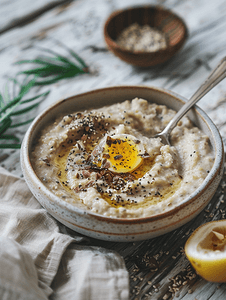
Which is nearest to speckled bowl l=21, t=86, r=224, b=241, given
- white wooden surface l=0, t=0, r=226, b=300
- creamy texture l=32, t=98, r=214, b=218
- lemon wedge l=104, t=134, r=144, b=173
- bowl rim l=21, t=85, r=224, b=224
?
bowl rim l=21, t=85, r=224, b=224

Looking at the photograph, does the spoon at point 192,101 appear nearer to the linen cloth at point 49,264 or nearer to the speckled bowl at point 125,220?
the speckled bowl at point 125,220

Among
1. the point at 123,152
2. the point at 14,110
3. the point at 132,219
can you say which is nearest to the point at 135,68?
the point at 14,110

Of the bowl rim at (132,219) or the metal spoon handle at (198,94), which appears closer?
the bowl rim at (132,219)

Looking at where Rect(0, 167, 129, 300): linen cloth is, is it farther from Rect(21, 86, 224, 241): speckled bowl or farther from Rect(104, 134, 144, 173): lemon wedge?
Rect(104, 134, 144, 173): lemon wedge

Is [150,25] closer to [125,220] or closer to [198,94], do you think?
[198,94]

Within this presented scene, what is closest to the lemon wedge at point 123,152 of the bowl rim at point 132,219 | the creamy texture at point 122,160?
the creamy texture at point 122,160

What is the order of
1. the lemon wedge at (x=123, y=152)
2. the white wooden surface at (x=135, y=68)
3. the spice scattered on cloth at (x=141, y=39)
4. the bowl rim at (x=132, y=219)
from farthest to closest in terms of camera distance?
the spice scattered on cloth at (x=141, y=39), the lemon wedge at (x=123, y=152), the white wooden surface at (x=135, y=68), the bowl rim at (x=132, y=219)

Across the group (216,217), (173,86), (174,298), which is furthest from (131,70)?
(174,298)
